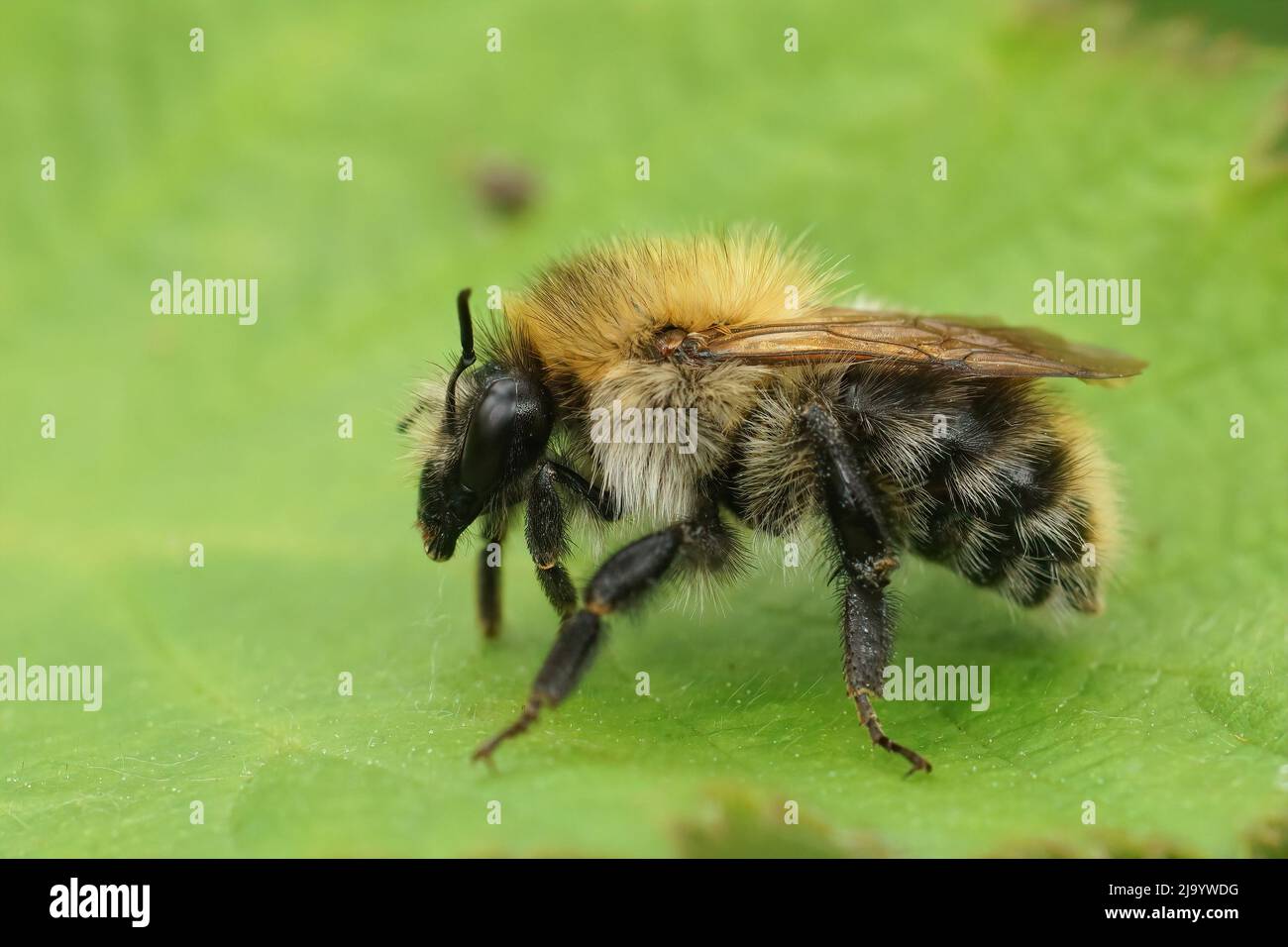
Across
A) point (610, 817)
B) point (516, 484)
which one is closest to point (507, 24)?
point (516, 484)

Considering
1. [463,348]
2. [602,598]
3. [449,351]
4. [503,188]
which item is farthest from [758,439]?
[503,188]

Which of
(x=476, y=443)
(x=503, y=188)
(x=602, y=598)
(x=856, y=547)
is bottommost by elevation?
(x=602, y=598)

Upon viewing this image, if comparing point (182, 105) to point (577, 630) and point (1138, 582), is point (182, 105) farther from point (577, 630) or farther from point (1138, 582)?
point (1138, 582)

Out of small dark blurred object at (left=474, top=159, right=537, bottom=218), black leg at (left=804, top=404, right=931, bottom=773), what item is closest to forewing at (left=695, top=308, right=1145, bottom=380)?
black leg at (left=804, top=404, right=931, bottom=773)

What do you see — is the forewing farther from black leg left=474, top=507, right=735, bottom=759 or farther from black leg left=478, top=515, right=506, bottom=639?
black leg left=478, top=515, right=506, bottom=639

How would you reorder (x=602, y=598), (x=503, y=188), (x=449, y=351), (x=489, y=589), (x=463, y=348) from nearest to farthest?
(x=602, y=598) → (x=463, y=348) → (x=489, y=589) → (x=449, y=351) → (x=503, y=188)

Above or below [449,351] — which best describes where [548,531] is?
below

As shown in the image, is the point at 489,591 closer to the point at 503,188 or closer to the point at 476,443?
the point at 476,443
